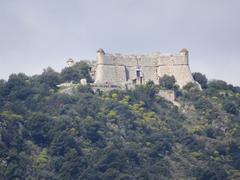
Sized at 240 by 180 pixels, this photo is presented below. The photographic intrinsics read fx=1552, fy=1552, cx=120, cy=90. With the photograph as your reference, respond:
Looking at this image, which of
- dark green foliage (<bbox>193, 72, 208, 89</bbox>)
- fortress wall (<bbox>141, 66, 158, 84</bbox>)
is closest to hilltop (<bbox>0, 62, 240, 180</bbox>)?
dark green foliage (<bbox>193, 72, 208, 89</bbox>)

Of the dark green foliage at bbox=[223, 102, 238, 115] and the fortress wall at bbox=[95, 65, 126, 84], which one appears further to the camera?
the fortress wall at bbox=[95, 65, 126, 84]

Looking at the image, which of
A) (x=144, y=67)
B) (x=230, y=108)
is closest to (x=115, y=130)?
(x=230, y=108)

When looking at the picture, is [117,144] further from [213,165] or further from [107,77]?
[107,77]

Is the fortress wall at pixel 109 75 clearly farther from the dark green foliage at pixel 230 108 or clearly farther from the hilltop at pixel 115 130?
the dark green foliage at pixel 230 108

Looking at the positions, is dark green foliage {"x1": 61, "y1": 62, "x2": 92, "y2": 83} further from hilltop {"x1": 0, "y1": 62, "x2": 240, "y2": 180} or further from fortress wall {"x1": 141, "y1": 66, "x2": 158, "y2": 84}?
fortress wall {"x1": 141, "y1": 66, "x2": 158, "y2": 84}

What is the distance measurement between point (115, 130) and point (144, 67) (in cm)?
1446

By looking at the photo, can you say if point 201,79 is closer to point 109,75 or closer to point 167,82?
point 167,82

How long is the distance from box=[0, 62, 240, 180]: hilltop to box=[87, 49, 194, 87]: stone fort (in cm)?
153

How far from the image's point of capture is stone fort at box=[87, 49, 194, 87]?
138m

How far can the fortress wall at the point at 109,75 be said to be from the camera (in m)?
137

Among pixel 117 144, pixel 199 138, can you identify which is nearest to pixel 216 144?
pixel 199 138

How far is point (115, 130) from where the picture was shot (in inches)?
4988

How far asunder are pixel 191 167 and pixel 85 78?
796 inches

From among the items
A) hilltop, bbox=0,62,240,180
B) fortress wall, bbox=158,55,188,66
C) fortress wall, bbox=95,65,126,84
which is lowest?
hilltop, bbox=0,62,240,180
